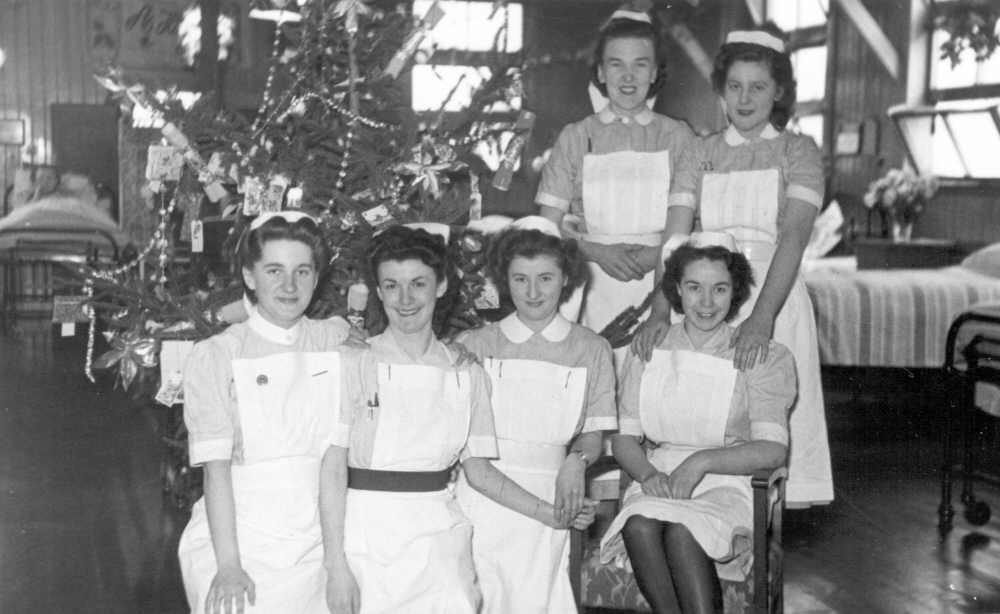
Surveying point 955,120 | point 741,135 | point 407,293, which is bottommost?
point 407,293

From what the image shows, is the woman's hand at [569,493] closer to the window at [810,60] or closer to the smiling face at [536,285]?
the smiling face at [536,285]

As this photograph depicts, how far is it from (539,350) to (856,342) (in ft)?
12.6

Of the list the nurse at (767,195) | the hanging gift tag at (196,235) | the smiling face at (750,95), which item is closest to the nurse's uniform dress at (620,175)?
the nurse at (767,195)

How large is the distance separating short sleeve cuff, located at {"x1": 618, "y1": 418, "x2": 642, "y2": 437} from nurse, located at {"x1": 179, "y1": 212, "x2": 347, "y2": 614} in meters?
0.77

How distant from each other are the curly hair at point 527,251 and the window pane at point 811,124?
8.52 m

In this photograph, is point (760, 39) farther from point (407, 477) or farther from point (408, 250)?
point (407, 477)

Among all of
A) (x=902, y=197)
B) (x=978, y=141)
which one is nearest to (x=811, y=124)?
(x=978, y=141)

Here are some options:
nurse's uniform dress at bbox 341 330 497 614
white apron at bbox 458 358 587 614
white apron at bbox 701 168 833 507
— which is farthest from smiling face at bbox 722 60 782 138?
nurse's uniform dress at bbox 341 330 497 614

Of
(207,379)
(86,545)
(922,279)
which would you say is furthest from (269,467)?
(922,279)

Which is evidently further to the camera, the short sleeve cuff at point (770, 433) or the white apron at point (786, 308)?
the white apron at point (786, 308)

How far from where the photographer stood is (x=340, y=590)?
2.34m

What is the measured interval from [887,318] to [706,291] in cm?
374

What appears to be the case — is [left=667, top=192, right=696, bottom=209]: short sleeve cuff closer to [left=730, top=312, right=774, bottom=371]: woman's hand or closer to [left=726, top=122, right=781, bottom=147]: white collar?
[left=726, top=122, right=781, bottom=147]: white collar

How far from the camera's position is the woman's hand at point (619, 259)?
3199 mm
